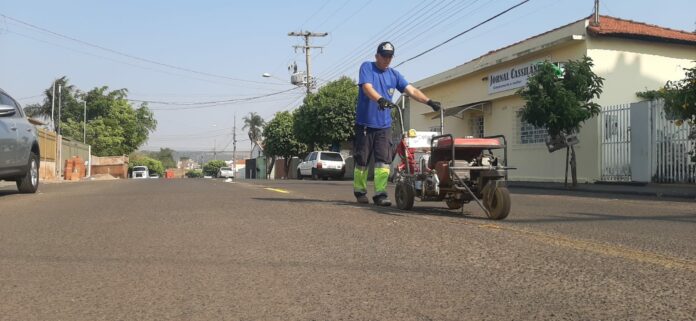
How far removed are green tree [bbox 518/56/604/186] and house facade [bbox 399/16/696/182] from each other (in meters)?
1.95

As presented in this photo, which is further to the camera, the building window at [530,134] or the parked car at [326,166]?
the parked car at [326,166]

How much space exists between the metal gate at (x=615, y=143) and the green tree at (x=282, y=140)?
32.2 meters

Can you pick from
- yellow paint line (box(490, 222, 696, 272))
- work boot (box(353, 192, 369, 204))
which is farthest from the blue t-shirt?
yellow paint line (box(490, 222, 696, 272))

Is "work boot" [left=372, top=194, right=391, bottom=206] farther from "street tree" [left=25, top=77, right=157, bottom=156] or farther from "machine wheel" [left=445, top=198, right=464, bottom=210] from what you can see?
"street tree" [left=25, top=77, right=157, bottom=156]

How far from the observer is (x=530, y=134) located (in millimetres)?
21031

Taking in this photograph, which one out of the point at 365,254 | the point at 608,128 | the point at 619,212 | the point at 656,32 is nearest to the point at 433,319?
the point at 365,254

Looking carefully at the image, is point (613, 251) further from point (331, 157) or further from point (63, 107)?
point (63, 107)

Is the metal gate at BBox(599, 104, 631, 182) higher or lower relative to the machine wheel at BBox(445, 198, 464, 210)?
higher

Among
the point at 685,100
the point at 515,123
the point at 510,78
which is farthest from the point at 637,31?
the point at 685,100

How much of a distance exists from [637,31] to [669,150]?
16.8ft

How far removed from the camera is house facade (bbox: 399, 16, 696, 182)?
57.8 feet

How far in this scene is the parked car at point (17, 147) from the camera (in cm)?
878

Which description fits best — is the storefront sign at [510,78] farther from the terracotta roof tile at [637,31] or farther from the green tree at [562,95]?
the green tree at [562,95]

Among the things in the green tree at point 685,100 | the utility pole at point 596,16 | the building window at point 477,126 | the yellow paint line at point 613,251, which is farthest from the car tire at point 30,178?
the building window at point 477,126
